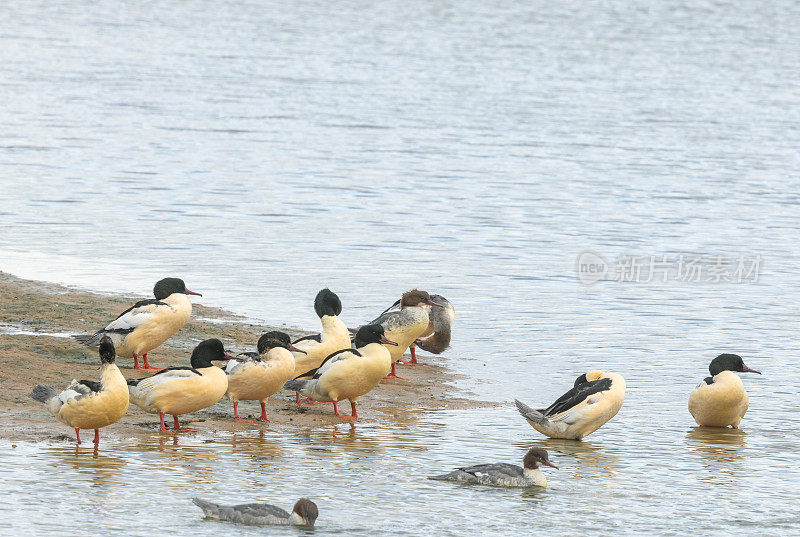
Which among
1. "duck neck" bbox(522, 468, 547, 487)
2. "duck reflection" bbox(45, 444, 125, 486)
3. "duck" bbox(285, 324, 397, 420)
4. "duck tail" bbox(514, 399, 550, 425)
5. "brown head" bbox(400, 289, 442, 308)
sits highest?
"brown head" bbox(400, 289, 442, 308)

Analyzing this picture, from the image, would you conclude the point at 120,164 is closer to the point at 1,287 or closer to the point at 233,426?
the point at 1,287

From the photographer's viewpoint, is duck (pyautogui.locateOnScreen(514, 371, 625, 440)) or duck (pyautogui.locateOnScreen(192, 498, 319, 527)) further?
duck (pyautogui.locateOnScreen(514, 371, 625, 440))

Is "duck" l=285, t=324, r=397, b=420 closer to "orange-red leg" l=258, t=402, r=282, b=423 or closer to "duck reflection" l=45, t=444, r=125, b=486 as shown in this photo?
"orange-red leg" l=258, t=402, r=282, b=423

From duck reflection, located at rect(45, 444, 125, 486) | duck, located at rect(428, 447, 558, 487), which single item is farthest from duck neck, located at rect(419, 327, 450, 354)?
duck reflection, located at rect(45, 444, 125, 486)

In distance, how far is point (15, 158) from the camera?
3209 cm

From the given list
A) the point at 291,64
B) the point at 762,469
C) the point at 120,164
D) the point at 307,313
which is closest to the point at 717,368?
the point at 762,469

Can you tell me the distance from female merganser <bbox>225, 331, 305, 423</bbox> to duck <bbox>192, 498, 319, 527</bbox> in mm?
3146

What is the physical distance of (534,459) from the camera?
451 inches

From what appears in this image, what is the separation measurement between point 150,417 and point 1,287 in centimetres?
619

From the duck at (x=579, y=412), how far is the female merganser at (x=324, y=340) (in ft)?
8.30

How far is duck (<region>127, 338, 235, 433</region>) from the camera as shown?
12.4 m

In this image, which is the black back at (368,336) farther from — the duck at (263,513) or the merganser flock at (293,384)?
the duck at (263,513)

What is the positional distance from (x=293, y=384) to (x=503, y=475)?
11.4ft

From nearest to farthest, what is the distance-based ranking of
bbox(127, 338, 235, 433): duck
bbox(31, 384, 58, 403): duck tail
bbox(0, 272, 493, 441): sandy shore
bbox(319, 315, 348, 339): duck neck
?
bbox(31, 384, 58, 403): duck tail → bbox(127, 338, 235, 433): duck → bbox(0, 272, 493, 441): sandy shore → bbox(319, 315, 348, 339): duck neck
